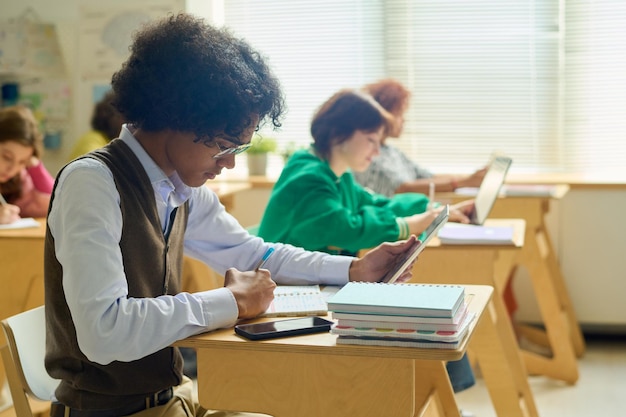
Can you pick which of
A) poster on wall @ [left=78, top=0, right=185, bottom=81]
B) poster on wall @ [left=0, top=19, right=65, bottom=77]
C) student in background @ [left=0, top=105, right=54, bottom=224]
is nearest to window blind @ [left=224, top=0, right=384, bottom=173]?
poster on wall @ [left=78, top=0, right=185, bottom=81]

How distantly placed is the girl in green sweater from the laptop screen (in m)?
0.05

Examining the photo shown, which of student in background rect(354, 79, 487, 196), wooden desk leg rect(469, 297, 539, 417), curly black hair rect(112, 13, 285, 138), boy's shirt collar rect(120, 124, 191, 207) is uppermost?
curly black hair rect(112, 13, 285, 138)

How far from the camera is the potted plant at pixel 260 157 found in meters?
4.67

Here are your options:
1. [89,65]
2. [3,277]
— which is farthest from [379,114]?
[89,65]

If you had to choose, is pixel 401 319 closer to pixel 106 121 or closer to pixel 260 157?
pixel 106 121

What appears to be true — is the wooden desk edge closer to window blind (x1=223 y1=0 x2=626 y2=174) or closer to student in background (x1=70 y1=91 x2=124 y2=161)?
student in background (x1=70 y1=91 x2=124 y2=161)

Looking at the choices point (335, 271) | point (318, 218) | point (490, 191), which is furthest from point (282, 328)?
point (490, 191)

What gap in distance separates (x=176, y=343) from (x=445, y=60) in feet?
11.0

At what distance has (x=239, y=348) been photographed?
1.49 meters

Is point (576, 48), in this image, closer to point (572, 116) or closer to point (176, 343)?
point (572, 116)

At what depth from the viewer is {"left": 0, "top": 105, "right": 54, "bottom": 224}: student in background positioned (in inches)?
134

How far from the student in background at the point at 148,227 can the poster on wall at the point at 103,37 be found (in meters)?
3.20

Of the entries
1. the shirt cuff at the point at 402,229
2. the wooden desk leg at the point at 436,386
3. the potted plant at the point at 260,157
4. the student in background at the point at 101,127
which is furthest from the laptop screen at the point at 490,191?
the student in background at the point at 101,127

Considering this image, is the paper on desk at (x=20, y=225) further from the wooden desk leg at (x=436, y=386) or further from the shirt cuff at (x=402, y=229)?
the wooden desk leg at (x=436, y=386)
